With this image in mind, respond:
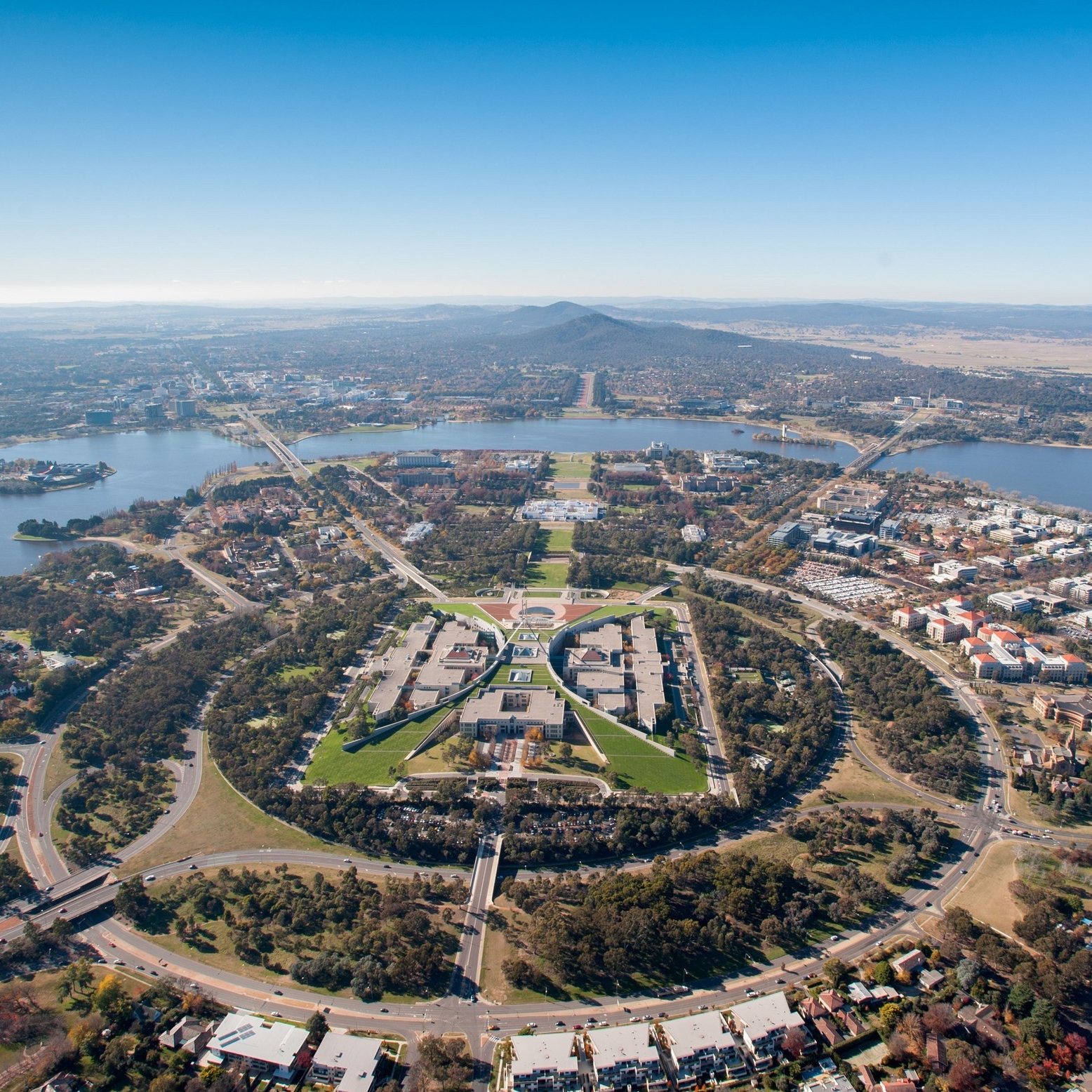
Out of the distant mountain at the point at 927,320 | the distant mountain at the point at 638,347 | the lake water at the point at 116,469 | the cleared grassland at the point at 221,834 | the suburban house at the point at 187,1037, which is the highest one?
the distant mountain at the point at 927,320

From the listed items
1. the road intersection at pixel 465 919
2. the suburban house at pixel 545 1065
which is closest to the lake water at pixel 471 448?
the road intersection at pixel 465 919

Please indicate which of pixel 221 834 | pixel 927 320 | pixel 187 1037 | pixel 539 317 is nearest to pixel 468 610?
pixel 221 834

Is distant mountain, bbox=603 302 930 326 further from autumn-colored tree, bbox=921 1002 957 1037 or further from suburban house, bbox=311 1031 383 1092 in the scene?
suburban house, bbox=311 1031 383 1092

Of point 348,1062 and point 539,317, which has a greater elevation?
point 539,317

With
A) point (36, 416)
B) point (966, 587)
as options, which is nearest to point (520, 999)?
point (966, 587)

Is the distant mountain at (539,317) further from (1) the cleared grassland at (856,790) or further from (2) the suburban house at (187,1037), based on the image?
(2) the suburban house at (187,1037)

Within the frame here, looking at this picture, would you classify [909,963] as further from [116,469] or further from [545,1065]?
[116,469]
